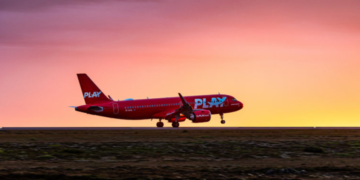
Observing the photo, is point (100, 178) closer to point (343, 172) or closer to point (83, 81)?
point (343, 172)

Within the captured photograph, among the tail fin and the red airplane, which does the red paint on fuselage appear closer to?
the red airplane

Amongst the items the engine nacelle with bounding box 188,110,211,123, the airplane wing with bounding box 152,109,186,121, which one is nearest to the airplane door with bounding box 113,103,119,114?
the airplane wing with bounding box 152,109,186,121

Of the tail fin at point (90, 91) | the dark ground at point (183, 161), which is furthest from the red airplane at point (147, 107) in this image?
the dark ground at point (183, 161)

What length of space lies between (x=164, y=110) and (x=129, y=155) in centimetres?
4198

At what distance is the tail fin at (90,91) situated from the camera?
6944 centimetres

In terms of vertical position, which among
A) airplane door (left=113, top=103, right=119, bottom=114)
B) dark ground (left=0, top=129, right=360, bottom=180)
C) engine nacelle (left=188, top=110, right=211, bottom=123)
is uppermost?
airplane door (left=113, top=103, right=119, bottom=114)

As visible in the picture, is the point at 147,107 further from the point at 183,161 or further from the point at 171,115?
the point at 183,161

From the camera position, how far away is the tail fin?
6944 cm

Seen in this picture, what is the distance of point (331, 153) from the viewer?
30.8 meters

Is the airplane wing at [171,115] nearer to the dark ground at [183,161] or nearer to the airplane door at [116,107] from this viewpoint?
the airplane door at [116,107]

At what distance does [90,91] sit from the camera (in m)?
69.4

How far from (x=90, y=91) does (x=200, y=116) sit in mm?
15348

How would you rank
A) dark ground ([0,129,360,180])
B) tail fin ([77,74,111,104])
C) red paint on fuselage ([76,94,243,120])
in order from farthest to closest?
tail fin ([77,74,111,104]) → red paint on fuselage ([76,94,243,120]) → dark ground ([0,129,360,180])

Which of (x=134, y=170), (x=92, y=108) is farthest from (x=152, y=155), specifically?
(x=92, y=108)
